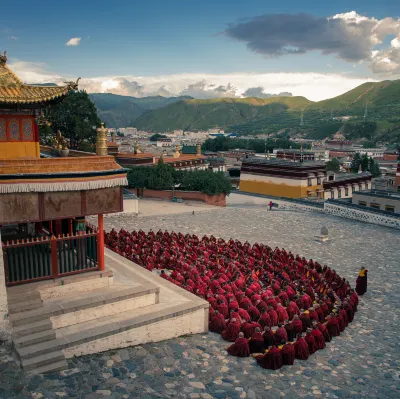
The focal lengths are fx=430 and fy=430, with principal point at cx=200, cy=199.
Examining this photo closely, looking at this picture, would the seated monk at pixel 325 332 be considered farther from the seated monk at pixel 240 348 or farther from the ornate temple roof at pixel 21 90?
the ornate temple roof at pixel 21 90

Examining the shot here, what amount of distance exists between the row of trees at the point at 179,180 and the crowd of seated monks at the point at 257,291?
1787 cm

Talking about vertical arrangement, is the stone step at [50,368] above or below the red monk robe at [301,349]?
above

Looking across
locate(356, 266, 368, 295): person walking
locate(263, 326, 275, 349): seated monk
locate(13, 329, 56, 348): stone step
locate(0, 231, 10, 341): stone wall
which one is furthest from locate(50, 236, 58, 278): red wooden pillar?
locate(356, 266, 368, 295): person walking

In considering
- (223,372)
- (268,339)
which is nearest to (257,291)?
(268,339)

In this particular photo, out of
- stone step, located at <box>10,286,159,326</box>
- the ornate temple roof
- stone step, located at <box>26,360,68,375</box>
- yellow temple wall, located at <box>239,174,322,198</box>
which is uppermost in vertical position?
the ornate temple roof

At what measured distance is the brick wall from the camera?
125 feet

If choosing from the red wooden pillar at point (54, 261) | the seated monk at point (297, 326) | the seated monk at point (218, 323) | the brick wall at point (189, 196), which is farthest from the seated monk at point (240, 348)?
the brick wall at point (189, 196)

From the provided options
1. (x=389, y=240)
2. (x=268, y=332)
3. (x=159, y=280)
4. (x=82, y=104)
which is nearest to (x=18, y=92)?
(x=159, y=280)

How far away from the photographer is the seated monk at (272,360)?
9.79m

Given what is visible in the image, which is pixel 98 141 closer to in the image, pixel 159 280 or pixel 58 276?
pixel 58 276

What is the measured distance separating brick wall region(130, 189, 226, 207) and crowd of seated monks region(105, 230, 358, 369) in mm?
17869

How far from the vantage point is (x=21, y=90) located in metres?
11.6

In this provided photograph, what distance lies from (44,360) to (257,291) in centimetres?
721

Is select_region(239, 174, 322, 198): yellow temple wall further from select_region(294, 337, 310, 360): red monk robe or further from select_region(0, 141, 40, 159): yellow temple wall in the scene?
select_region(0, 141, 40, 159): yellow temple wall
